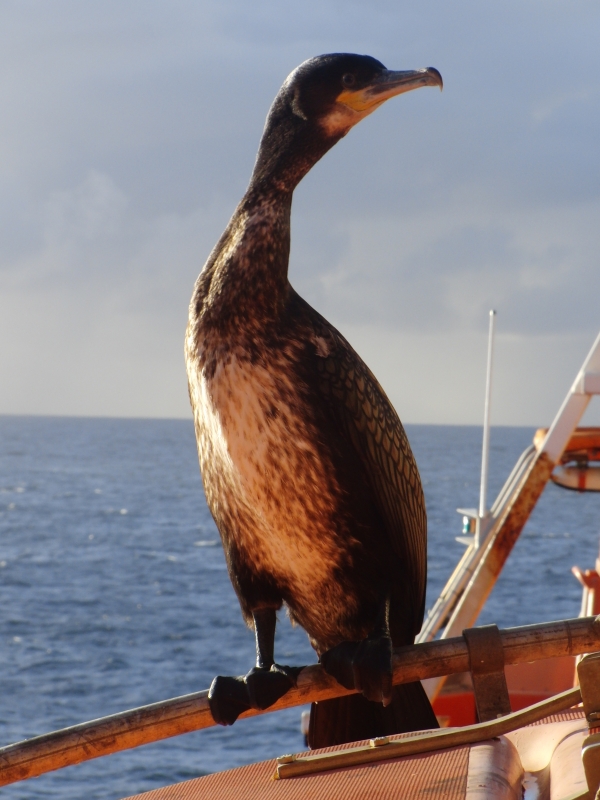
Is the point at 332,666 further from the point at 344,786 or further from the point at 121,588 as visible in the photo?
the point at 121,588

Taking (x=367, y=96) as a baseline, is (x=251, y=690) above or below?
below

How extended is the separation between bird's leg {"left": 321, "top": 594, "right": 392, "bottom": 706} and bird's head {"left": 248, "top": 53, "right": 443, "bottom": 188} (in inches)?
46.2

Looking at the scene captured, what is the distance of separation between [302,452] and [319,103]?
0.92 metres

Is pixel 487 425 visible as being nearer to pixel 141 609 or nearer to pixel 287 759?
pixel 287 759

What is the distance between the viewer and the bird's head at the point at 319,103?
275cm

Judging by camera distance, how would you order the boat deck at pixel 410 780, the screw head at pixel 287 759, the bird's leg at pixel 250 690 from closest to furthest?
the boat deck at pixel 410 780 → the screw head at pixel 287 759 → the bird's leg at pixel 250 690

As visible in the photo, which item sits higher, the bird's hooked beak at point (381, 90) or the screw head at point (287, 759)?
the bird's hooked beak at point (381, 90)

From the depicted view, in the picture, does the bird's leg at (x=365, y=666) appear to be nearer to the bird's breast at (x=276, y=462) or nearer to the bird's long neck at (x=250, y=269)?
the bird's breast at (x=276, y=462)

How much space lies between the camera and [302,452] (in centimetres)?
247

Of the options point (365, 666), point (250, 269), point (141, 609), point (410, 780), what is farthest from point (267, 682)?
point (141, 609)

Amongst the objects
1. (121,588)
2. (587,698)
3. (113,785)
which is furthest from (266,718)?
(587,698)

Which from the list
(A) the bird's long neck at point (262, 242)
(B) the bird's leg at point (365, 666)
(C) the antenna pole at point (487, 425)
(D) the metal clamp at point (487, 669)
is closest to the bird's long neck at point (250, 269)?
(A) the bird's long neck at point (262, 242)

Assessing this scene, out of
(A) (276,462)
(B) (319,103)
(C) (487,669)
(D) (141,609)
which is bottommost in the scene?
(C) (487,669)

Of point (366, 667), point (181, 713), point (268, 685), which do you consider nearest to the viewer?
point (181, 713)
